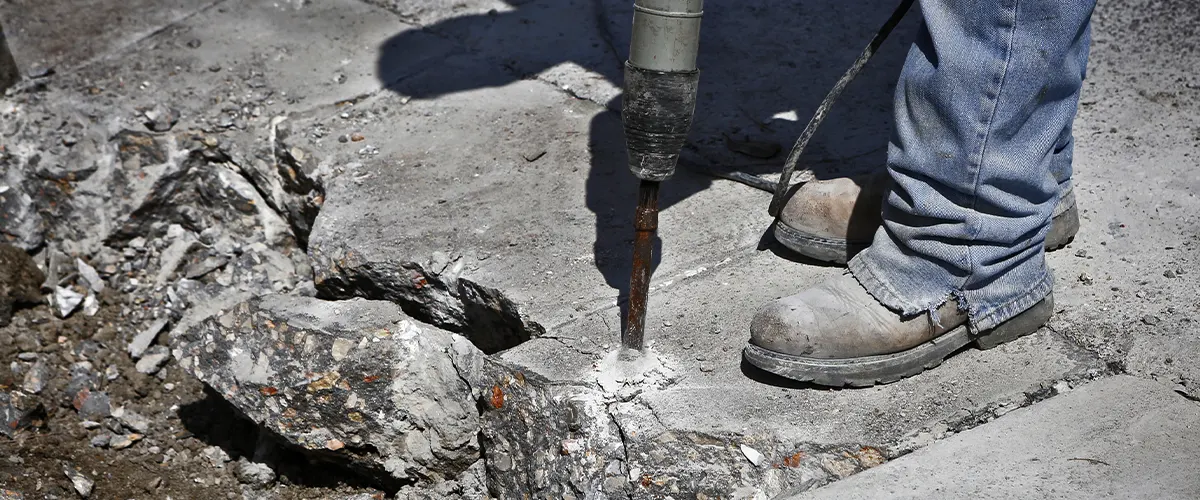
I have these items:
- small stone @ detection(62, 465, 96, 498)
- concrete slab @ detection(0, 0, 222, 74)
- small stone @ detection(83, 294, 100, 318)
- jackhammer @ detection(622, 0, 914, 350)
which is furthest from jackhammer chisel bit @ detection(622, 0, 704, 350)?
concrete slab @ detection(0, 0, 222, 74)

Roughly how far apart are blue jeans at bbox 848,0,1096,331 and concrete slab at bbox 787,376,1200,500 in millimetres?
198

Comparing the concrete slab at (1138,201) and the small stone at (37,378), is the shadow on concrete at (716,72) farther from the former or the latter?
the small stone at (37,378)

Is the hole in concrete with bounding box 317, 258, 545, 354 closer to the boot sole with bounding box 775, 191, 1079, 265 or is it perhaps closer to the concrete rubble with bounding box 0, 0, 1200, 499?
the concrete rubble with bounding box 0, 0, 1200, 499

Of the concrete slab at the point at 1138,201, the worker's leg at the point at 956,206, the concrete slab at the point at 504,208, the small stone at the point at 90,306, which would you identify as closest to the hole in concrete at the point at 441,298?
the concrete slab at the point at 504,208

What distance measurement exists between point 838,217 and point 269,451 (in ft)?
4.25

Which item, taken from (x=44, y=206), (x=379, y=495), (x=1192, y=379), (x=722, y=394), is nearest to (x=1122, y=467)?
(x=1192, y=379)

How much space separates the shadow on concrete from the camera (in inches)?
83.4

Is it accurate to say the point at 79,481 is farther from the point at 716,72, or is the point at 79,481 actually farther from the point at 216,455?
the point at 716,72

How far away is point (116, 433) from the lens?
214 cm

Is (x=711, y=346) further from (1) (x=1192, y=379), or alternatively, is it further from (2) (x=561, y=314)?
(1) (x=1192, y=379)

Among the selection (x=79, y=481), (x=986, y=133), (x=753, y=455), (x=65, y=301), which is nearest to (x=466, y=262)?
(x=753, y=455)

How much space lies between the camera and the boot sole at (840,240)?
1.77 metres

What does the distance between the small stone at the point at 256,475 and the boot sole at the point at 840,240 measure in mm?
1182

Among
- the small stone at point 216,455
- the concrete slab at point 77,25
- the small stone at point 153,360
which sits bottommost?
the small stone at point 153,360
